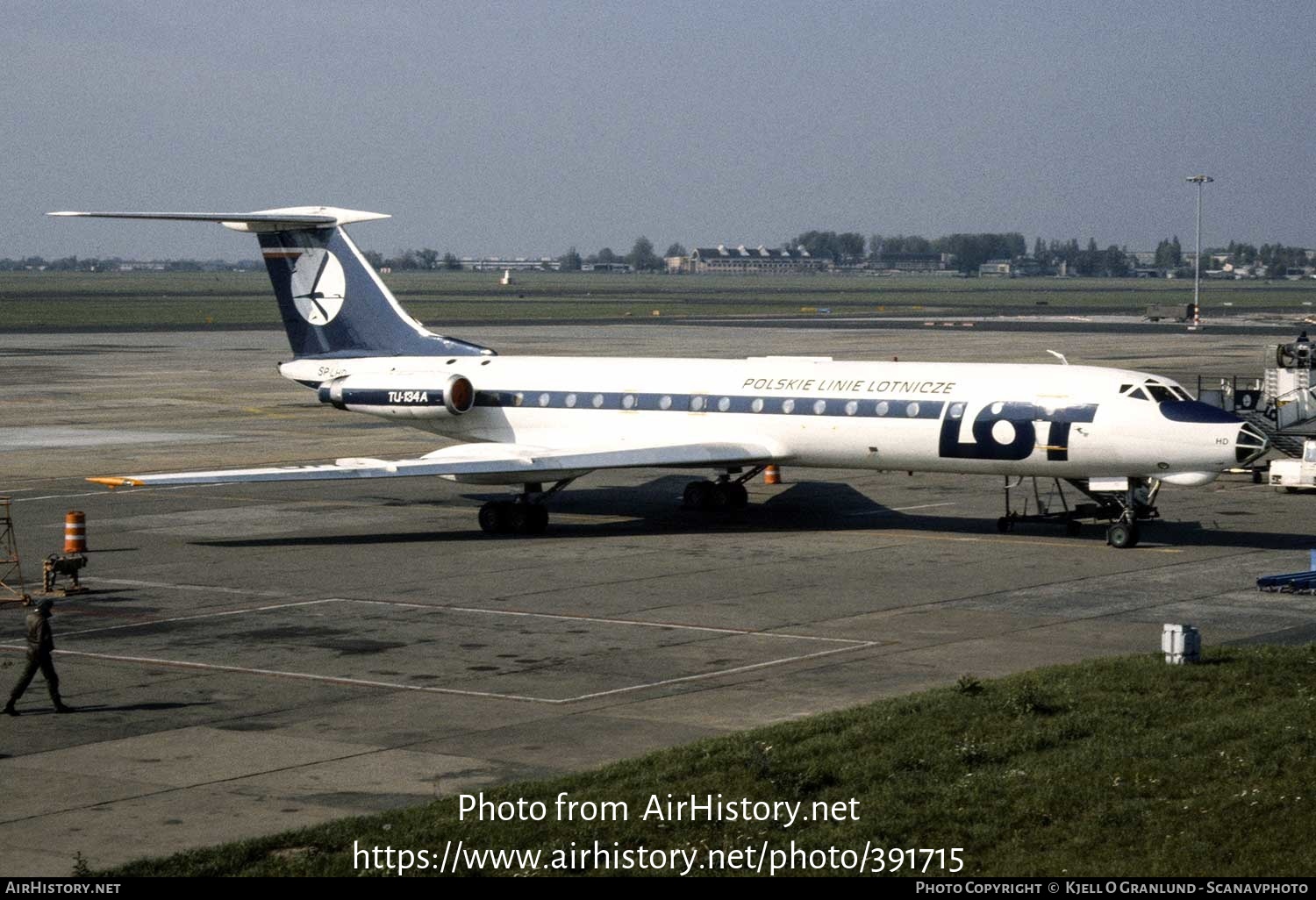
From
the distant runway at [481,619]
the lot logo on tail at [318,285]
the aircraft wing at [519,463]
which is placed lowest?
the distant runway at [481,619]

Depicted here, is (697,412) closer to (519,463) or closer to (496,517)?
(519,463)

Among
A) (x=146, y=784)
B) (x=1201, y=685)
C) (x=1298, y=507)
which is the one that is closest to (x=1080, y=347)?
(x=1298, y=507)

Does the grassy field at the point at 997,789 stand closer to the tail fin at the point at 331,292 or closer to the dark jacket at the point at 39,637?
the dark jacket at the point at 39,637

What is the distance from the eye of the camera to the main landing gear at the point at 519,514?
1227 inches

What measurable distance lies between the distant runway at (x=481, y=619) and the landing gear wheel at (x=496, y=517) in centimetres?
78

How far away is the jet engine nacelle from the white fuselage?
35mm

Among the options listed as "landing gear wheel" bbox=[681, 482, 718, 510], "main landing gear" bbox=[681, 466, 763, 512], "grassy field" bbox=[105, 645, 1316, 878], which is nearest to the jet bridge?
"main landing gear" bbox=[681, 466, 763, 512]

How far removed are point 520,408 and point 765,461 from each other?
5.35 m

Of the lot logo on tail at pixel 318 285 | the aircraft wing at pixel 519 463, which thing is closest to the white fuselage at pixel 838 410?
the aircraft wing at pixel 519 463

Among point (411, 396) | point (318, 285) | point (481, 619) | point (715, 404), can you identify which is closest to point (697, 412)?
point (715, 404)

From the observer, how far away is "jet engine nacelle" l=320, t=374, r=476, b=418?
33938 millimetres

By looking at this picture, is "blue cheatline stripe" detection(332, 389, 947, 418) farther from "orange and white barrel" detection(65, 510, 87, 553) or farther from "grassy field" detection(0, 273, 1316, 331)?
"grassy field" detection(0, 273, 1316, 331)

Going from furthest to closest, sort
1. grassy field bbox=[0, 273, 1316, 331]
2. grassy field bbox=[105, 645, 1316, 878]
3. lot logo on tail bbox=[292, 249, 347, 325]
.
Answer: grassy field bbox=[0, 273, 1316, 331], lot logo on tail bbox=[292, 249, 347, 325], grassy field bbox=[105, 645, 1316, 878]
